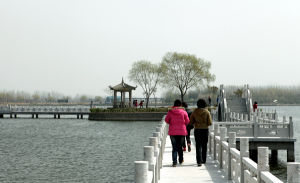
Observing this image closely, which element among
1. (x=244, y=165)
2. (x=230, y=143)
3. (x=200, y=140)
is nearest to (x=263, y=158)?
(x=244, y=165)

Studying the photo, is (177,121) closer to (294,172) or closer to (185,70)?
(294,172)

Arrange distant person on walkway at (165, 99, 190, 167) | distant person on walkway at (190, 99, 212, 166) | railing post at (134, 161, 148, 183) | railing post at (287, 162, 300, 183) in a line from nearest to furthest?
railing post at (287, 162, 300, 183) → railing post at (134, 161, 148, 183) → distant person on walkway at (165, 99, 190, 167) → distant person on walkway at (190, 99, 212, 166)

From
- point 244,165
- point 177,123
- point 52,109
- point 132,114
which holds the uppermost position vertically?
point 52,109

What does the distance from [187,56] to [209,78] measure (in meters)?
5.61

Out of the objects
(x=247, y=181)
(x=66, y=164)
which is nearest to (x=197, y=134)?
(x=247, y=181)

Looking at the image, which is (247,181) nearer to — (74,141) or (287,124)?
(287,124)

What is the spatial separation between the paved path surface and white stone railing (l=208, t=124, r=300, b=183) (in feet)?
0.88

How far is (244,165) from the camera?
397 inches

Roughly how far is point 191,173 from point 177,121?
1355mm

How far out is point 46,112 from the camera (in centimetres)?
8625

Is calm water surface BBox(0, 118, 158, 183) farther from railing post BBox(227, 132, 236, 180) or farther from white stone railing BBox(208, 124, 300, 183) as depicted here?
railing post BBox(227, 132, 236, 180)

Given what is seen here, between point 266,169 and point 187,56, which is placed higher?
point 187,56

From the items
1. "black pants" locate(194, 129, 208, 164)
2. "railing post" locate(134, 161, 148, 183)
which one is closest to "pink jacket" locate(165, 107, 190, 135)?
"black pants" locate(194, 129, 208, 164)

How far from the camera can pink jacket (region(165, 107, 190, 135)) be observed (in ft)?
42.7
